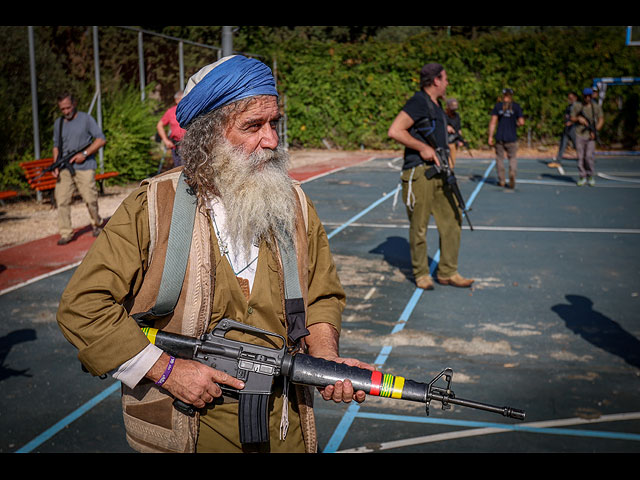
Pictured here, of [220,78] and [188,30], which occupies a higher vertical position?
[188,30]

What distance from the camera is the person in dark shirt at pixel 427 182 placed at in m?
8.05

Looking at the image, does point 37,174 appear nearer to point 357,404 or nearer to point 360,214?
point 360,214

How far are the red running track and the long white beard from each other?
261 inches

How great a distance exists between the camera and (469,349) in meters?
6.57

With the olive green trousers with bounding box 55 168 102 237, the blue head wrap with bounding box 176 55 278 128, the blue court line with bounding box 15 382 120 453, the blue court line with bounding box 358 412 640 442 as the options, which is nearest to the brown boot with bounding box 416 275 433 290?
the blue court line with bounding box 358 412 640 442

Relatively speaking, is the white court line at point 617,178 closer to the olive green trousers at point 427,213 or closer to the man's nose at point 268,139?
the olive green trousers at point 427,213

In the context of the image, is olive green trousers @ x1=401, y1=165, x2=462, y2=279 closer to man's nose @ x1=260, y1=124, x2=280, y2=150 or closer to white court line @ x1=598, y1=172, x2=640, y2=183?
man's nose @ x1=260, y1=124, x2=280, y2=150

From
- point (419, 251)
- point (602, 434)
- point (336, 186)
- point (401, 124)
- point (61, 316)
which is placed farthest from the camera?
point (336, 186)

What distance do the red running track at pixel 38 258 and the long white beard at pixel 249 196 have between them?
21.7 ft

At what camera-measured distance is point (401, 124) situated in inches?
316

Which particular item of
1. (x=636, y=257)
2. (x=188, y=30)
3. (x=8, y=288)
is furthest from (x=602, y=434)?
(x=188, y=30)

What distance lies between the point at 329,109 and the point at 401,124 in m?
20.6

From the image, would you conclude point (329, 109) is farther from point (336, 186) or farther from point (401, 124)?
point (401, 124)

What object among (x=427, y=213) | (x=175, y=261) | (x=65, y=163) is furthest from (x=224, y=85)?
(x=65, y=163)
